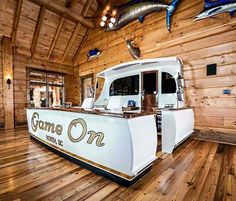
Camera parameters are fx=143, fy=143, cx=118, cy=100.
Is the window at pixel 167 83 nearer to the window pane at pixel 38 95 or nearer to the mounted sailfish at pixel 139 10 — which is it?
the mounted sailfish at pixel 139 10

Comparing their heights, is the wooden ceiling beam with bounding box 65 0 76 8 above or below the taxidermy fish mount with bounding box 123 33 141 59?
above

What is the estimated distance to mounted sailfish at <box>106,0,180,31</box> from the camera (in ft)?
13.1

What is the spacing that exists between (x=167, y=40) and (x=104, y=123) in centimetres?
358

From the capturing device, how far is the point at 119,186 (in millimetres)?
1659

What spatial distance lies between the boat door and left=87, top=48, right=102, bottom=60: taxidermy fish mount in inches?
110

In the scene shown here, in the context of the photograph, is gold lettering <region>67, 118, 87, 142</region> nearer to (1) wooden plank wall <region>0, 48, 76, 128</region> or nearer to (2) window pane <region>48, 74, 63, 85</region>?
(1) wooden plank wall <region>0, 48, 76, 128</region>

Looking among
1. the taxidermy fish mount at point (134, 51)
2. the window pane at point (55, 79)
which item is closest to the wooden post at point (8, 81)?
the window pane at point (55, 79)

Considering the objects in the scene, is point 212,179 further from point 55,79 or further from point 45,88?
point 55,79

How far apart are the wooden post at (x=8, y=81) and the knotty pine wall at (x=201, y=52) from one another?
16.7 feet

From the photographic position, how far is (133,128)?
157cm

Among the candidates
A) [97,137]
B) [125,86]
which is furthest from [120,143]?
[125,86]

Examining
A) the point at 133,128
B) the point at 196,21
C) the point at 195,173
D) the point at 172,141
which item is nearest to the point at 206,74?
the point at 196,21

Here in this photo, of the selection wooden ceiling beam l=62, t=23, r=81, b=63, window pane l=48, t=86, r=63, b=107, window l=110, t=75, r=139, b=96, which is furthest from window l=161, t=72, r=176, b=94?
window pane l=48, t=86, r=63, b=107

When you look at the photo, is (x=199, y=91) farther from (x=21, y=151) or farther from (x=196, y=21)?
(x=21, y=151)
